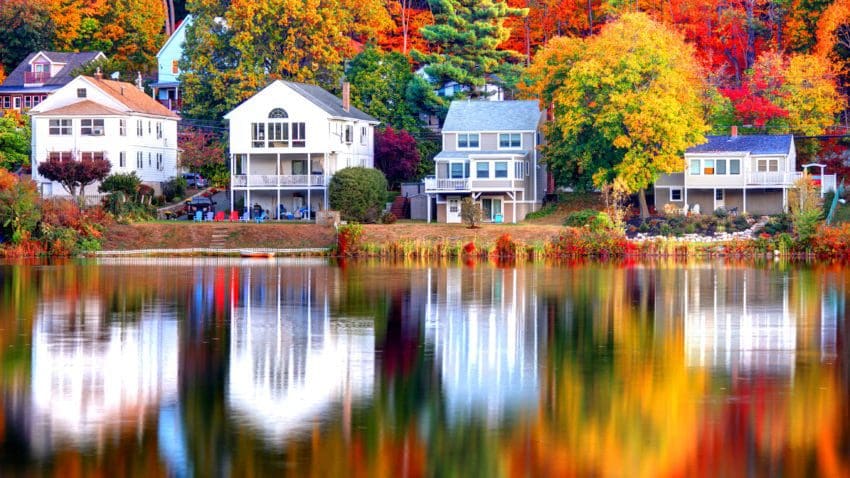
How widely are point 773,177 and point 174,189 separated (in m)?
38.1

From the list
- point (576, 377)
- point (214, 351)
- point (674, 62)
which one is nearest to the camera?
point (576, 377)

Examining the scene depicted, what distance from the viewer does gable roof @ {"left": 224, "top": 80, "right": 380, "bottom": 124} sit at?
8712 cm

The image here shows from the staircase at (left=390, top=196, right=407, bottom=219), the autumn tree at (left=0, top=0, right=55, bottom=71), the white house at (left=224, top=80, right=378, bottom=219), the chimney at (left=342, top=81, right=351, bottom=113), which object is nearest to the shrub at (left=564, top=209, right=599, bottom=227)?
the staircase at (left=390, top=196, right=407, bottom=219)

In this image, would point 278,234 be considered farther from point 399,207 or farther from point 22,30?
point 22,30

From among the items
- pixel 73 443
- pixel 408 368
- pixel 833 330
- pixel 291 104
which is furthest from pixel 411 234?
pixel 73 443

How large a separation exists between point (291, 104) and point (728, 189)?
27568 millimetres

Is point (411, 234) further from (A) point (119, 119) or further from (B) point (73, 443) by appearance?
(B) point (73, 443)

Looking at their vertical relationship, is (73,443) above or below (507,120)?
below

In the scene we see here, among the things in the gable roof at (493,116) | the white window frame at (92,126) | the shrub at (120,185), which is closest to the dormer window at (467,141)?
the gable roof at (493,116)

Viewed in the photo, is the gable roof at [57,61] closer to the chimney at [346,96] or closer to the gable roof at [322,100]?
the gable roof at [322,100]

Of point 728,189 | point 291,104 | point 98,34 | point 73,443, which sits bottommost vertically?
point 73,443

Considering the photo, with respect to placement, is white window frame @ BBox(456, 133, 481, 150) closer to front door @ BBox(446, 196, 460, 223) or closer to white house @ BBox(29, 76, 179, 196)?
front door @ BBox(446, 196, 460, 223)

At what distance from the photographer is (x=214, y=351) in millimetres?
33250

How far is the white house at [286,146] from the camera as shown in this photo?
285 feet
